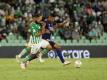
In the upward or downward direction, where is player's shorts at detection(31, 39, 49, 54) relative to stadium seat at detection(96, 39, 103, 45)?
upward

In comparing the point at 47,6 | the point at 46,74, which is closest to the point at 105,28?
the point at 47,6

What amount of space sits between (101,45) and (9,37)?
512 centimetres

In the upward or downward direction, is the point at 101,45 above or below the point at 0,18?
below

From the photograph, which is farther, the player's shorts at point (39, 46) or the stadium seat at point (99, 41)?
the stadium seat at point (99, 41)

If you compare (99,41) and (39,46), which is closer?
(39,46)

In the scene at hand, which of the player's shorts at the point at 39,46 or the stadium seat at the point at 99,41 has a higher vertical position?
the player's shorts at the point at 39,46

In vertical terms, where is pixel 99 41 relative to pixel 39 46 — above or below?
below

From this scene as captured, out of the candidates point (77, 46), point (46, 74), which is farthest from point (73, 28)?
point (46, 74)

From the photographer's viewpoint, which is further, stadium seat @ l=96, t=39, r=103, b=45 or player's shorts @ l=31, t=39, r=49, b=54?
stadium seat @ l=96, t=39, r=103, b=45

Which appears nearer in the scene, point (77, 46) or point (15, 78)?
point (15, 78)

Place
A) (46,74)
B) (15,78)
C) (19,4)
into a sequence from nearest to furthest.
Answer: (15,78), (46,74), (19,4)

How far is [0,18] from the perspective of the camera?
27.4m

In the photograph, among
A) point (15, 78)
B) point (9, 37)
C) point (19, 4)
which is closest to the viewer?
point (15, 78)

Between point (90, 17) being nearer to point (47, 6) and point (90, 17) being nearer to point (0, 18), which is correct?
point (47, 6)
